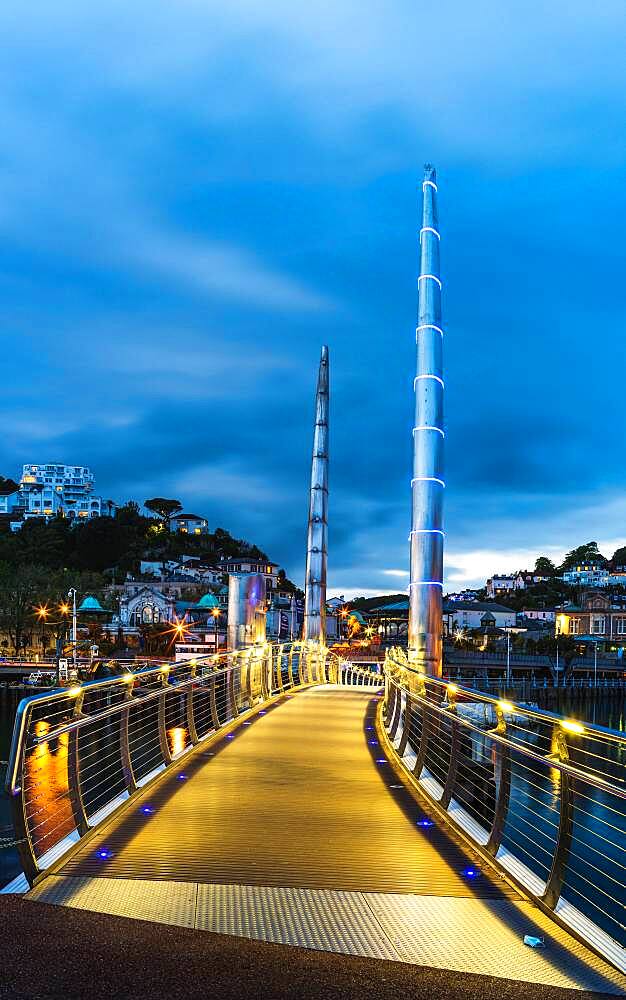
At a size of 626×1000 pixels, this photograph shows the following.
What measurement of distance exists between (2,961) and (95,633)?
9558 centimetres

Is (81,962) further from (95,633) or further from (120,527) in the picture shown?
(120,527)

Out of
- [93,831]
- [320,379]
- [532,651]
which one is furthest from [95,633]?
[93,831]

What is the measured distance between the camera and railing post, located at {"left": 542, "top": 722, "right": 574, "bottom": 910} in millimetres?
4996

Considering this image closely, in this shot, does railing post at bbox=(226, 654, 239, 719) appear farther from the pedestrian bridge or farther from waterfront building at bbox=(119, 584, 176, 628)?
waterfront building at bbox=(119, 584, 176, 628)

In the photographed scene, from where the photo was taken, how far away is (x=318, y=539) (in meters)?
37.8

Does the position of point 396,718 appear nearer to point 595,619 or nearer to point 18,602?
point 18,602

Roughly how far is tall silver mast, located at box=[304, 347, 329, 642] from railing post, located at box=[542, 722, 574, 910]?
3170 cm

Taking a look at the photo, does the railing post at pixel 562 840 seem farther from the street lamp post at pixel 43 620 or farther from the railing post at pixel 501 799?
the street lamp post at pixel 43 620

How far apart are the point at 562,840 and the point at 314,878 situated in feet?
5.44

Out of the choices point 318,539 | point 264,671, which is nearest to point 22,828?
point 264,671

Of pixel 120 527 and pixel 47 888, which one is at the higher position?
pixel 120 527

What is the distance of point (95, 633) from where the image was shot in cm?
9650

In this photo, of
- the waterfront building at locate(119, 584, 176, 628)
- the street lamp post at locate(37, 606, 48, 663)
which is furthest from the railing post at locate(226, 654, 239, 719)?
the waterfront building at locate(119, 584, 176, 628)

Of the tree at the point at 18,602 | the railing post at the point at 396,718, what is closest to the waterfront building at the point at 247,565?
the tree at the point at 18,602
